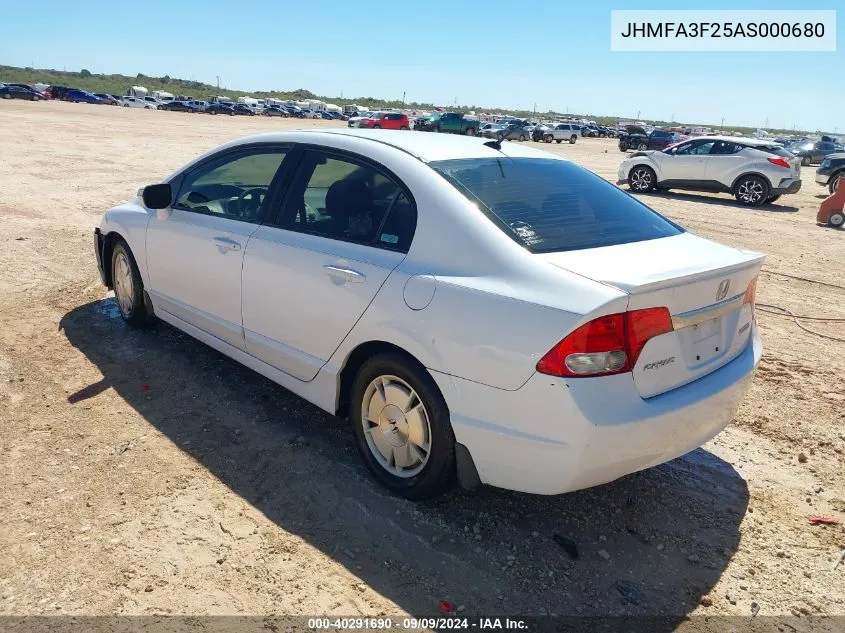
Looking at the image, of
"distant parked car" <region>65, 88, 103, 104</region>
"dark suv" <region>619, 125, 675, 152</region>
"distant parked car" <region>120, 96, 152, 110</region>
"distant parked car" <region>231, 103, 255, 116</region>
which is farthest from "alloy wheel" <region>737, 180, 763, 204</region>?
"distant parked car" <region>65, 88, 103, 104</region>

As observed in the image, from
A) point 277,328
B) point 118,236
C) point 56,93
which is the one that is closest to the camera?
point 277,328

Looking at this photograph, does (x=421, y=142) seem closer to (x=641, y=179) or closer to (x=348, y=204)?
(x=348, y=204)

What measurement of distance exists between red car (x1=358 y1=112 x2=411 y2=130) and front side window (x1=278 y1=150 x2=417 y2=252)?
4185 cm

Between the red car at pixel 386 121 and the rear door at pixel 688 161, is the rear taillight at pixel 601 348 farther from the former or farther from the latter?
the red car at pixel 386 121

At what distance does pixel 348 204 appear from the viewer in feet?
11.6

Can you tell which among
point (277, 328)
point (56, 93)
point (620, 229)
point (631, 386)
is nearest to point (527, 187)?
point (620, 229)

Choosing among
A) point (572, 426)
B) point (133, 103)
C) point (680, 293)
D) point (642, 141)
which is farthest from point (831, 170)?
point (133, 103)

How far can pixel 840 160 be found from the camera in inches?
821

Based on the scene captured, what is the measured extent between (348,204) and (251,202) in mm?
860

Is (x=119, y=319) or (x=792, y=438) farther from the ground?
(x=119, y=319)

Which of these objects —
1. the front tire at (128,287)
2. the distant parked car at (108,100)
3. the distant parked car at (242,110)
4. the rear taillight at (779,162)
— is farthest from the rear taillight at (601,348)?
the distant parked car at (108,100)

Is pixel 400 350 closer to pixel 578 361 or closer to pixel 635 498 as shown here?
pixel 578 361

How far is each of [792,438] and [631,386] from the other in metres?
2.15

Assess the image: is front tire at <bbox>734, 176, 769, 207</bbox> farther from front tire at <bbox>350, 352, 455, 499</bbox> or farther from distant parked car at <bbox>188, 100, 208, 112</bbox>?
distant parked car at <bbox>188, 100, 208, 112</bbox>
